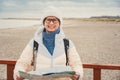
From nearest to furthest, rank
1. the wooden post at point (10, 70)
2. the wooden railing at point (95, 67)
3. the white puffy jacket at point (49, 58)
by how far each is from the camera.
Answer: the white puffy jacket at point (49, 58), the wooden railing at point (95, 67), the wooden post at point (10, 70)

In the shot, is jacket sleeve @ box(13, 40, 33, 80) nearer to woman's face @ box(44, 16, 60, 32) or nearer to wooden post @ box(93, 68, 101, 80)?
woman's face @ box(44, 16, 60, 32)

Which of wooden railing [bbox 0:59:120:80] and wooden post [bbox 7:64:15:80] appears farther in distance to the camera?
wooden post [bbox 7:64:15:80]

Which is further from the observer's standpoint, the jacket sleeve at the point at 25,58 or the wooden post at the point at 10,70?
the wooden post at the point at 10,70

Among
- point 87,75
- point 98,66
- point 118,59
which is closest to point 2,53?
point 118,59

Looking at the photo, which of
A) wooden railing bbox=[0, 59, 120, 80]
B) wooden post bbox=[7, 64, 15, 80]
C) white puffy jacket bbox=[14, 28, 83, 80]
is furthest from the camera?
wooden post bbox=[7, 64, 15, 80]

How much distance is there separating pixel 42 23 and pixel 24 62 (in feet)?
1.38

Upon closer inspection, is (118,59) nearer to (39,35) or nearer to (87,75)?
(87,75)

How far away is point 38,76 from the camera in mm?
3189

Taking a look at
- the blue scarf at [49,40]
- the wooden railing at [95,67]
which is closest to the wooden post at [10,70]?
the wooden railing at [95,67]

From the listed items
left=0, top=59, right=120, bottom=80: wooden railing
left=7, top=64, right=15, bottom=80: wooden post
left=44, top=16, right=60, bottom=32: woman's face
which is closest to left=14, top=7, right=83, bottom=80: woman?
left=44, top=16, right=60, bottom=32: woman's face

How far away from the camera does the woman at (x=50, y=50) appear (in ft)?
11.3

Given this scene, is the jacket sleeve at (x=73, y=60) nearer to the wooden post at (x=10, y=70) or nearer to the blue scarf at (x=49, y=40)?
the blue scarf at (x=49, y=40)

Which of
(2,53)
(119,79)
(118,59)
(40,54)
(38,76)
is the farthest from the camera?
(2,53)

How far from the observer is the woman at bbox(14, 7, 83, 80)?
136 inches
